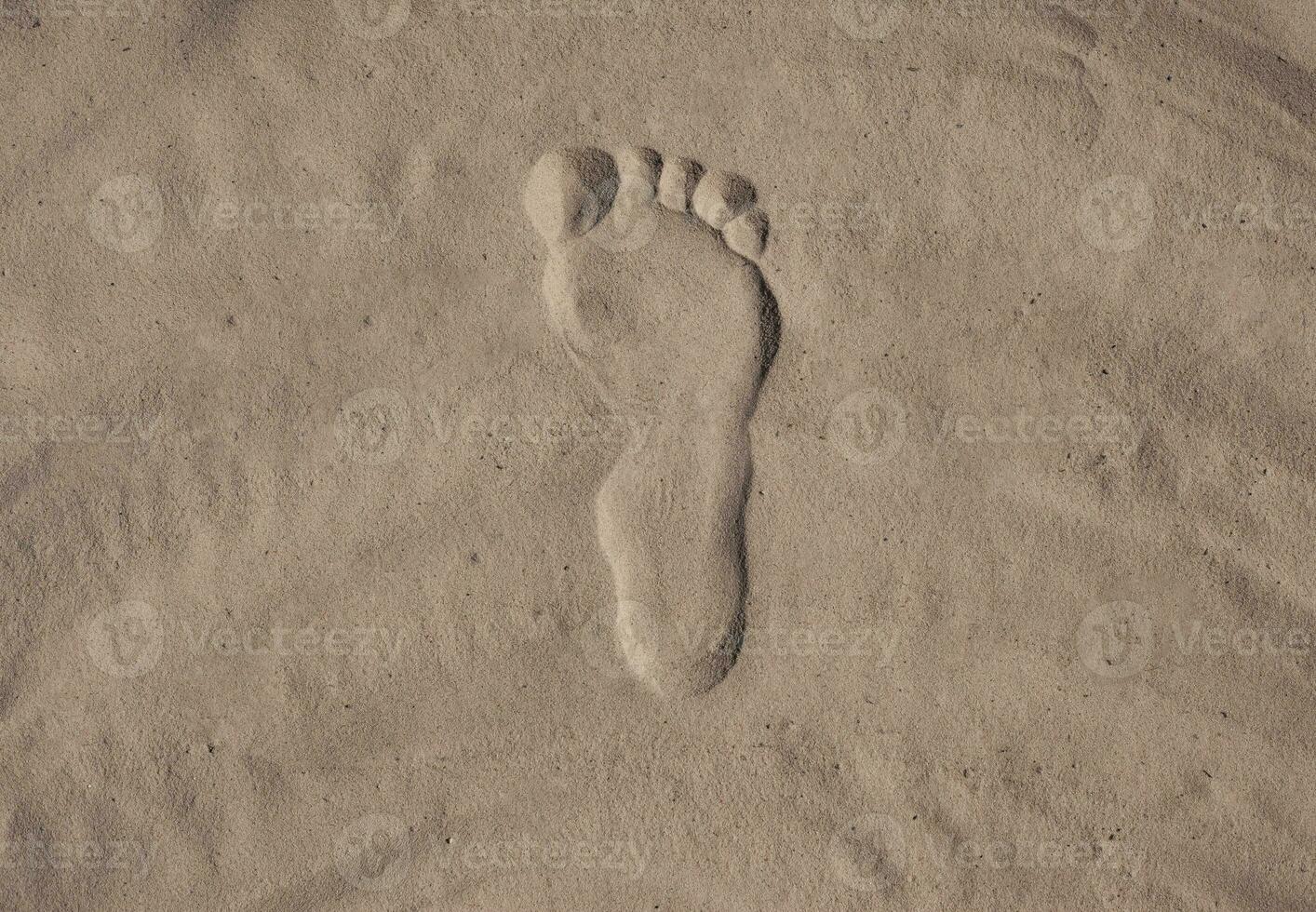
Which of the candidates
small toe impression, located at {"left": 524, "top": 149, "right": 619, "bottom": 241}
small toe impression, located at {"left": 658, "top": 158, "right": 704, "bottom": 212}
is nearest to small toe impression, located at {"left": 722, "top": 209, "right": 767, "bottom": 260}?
small toe impression, located at {"left": 658, "top": 158, "right": 704, "bottom": 212}

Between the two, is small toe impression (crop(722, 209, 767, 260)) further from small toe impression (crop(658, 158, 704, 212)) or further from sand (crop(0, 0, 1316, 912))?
small toe impression (crop(658, 158, 704, 212))

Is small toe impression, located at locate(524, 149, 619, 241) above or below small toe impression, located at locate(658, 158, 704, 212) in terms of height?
below

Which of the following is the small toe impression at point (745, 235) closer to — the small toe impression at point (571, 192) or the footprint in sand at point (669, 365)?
the footprint in sand at point (669, 365)

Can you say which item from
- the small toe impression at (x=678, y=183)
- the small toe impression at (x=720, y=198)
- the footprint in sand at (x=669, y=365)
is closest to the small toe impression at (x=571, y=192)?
the footprint in sand at (x=669, y=365)

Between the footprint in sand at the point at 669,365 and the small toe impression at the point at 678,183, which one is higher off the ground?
the small toe impression at the point at 678,183

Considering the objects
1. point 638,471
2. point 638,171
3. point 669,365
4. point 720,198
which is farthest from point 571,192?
point 638,471

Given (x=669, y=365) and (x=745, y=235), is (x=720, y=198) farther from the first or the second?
(x=669, y=365)
